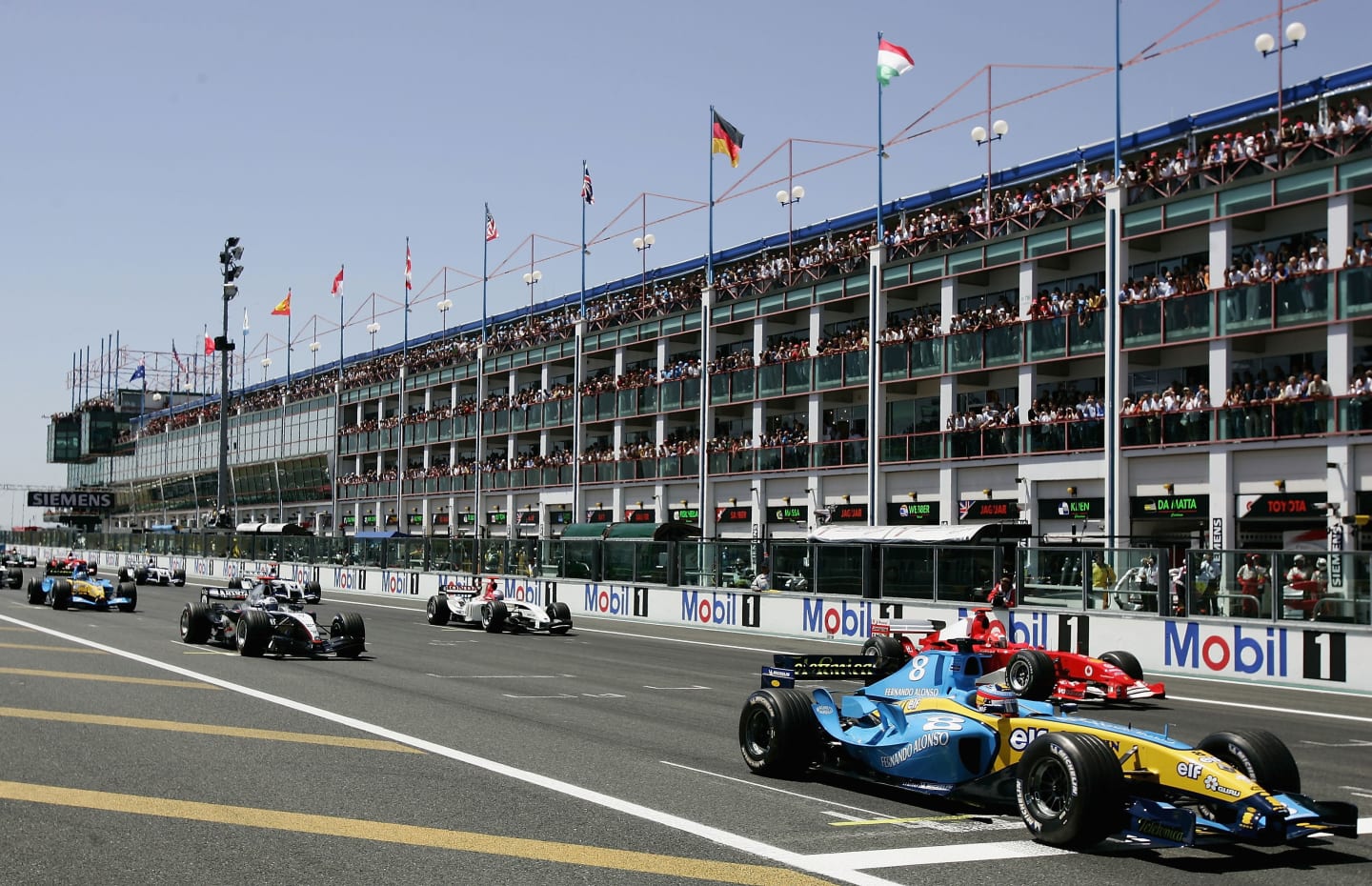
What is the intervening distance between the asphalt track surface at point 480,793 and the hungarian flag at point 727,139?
112ft

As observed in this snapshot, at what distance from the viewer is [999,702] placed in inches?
413

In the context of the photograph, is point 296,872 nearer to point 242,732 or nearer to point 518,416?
point 242,732

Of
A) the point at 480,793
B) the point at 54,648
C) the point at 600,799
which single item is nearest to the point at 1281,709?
the point at 600,799

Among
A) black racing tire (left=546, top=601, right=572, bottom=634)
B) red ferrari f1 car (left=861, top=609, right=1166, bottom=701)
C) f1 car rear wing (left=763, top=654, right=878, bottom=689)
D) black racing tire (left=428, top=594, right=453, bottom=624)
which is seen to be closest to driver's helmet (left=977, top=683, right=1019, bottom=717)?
f1 car rear wing (left=763, top=654, right=878, bottom=689)

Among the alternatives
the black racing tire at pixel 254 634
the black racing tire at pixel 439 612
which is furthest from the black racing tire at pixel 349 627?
the black racing tire at pixel 439 612

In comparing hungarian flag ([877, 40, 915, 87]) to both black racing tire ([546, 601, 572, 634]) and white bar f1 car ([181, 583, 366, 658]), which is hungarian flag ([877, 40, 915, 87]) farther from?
white bar f1 car ([181, 583, 366, 658])

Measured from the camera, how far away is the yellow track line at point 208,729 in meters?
13.4

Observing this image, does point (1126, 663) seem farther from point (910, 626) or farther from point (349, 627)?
point (349, 627)

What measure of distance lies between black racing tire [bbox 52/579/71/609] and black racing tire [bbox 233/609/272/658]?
51.0 feet

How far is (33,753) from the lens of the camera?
12.4 m

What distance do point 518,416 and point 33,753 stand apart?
6243cm

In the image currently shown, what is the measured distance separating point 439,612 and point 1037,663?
812 inches

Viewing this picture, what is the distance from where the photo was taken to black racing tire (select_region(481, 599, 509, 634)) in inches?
1283

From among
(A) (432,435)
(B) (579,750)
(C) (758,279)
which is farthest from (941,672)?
(A) (432,435)
